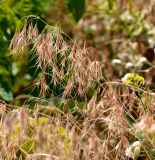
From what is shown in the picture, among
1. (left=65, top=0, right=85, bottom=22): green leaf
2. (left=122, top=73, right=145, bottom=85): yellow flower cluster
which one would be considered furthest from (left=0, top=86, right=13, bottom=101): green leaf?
(left=122, top=73, right=145, bottom=85): yellow flower cluster

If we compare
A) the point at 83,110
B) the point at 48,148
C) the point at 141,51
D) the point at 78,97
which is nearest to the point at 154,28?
the point at 141,51

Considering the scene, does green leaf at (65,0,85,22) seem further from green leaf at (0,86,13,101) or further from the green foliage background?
green leaf at (0,86,13,101)

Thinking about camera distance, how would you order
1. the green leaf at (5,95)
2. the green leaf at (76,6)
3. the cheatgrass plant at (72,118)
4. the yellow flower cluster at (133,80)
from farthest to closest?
the green leaf at (76,6), the green leaf at (5,95), the yellow flower cluster at (133,80), the cheatgrass plant at (72,118)

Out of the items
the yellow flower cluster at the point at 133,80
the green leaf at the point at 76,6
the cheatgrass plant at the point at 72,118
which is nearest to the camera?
the cheatgrass plant at the point at 72,118

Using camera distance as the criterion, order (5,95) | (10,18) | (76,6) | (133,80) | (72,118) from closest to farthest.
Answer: (72,118) → (133,80) → (5,95) → (76,6) → (10,18)

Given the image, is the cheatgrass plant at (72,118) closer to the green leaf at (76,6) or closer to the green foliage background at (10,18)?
the green foliage background at (10,18)

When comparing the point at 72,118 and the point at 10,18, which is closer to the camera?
the point at 72,118

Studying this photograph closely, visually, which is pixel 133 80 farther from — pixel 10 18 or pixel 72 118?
pixel 10 18

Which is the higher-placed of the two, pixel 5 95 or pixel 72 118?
pixel 72 118

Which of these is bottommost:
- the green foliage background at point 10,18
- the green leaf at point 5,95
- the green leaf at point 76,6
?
the green leaf at point 5,95

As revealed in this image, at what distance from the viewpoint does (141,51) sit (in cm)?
332

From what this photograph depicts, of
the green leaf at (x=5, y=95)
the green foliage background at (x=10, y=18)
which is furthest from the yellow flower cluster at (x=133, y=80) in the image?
the green leaf at (x=5, y=95)

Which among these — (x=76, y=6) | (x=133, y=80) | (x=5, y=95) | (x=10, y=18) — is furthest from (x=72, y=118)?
(x=10, y=18)

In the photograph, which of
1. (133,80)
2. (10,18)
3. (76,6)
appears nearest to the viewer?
(133,80)
